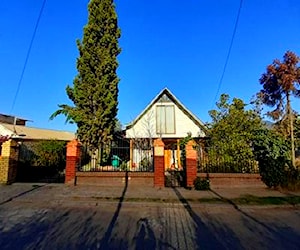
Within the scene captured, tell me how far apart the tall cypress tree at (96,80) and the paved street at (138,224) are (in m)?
7.74

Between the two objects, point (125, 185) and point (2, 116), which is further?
point (2, 116)

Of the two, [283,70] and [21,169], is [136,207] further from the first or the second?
[283,70]

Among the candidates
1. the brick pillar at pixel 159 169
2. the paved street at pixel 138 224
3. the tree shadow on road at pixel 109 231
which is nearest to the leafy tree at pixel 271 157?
the paved street at pixel 138 224

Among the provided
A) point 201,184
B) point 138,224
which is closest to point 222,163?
point 201,184

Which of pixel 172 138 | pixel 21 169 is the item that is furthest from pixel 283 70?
pixel 21 169

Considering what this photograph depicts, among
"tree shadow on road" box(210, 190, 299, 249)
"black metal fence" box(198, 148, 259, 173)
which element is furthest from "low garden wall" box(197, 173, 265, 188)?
"tree shadow on road" box(210, 190, 299, 249)

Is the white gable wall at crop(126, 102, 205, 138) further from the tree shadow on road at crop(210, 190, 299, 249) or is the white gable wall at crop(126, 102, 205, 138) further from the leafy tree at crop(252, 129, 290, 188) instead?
the tree shadow on road at crop(210, 190, 299, 249)

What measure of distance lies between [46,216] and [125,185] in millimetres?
5155

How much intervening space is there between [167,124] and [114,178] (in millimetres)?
10754

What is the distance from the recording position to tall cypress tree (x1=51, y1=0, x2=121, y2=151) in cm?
1703

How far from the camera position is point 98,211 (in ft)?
25.7

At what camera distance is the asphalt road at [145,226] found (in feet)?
16.8

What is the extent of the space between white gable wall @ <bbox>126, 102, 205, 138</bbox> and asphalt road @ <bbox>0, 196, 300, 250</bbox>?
13451 mm

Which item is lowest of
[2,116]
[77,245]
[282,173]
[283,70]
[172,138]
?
[77,245]
